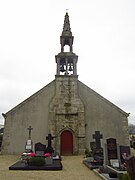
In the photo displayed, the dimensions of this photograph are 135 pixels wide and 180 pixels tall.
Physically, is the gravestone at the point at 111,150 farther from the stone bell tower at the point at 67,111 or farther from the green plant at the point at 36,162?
the stone bell tower at the point at 67,111

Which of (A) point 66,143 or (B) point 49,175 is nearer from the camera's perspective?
(B) point 49,175

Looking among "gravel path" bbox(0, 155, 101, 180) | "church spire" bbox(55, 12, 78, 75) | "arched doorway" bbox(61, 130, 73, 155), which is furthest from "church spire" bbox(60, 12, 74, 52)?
"gravel path" bbox(0, 155, 101, 180)

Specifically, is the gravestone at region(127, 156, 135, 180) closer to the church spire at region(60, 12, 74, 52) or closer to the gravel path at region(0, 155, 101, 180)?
the gravel path at region(0, 155, 101, 180)

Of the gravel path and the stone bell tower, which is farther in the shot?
the stone bell tower

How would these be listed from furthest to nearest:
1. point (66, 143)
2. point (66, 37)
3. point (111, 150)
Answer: point (66, 37) → point (66, 143) → point (111, 150)

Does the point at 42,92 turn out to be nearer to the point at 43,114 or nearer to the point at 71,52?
the point at 43,114

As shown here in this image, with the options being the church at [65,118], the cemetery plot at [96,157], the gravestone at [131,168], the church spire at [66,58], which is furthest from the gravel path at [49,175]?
the church spire at [66,58]

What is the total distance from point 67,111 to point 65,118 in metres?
0.72

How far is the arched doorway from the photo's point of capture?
55.5 ft

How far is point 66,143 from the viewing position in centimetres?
1709

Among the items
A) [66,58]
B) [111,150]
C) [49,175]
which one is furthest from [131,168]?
[66,58]

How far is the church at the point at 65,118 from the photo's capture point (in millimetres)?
16875

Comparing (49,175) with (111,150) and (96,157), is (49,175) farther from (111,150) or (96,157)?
(96,157)

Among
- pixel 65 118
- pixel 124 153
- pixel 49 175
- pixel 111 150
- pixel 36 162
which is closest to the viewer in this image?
pixel 49 175
